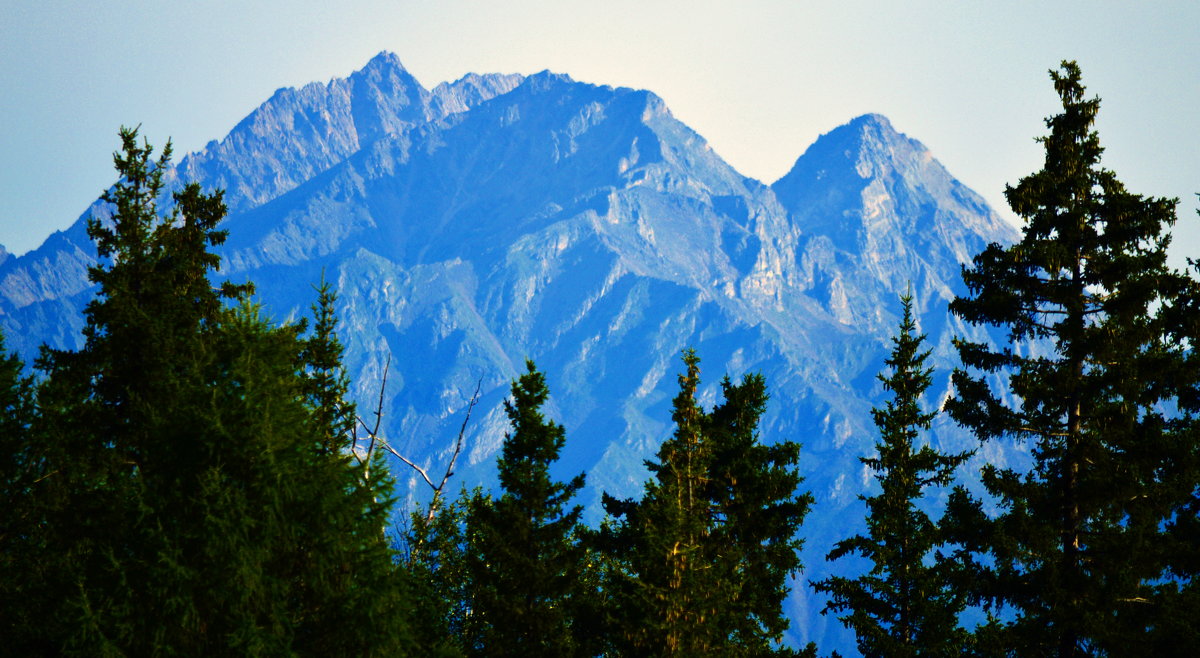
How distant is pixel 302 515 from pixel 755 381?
57.4 feet

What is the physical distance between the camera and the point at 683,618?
18453mm

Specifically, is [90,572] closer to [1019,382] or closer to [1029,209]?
[1019,382]

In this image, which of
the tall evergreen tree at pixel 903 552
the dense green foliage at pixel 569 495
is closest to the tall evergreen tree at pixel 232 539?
the dense green foliage at pixel 569 495

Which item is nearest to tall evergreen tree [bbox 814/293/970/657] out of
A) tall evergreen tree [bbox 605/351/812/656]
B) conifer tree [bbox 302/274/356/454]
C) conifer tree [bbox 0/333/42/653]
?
tall evergreen tree [bbox 605/351/812/656]

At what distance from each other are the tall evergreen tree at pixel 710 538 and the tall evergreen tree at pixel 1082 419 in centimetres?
505

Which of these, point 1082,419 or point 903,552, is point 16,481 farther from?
point 1082,419

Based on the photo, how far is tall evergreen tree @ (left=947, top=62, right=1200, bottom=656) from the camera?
1758 centimetres

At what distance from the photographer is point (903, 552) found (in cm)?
2298

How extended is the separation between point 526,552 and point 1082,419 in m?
12.2

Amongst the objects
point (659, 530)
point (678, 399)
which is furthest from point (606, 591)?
point (659, 530)

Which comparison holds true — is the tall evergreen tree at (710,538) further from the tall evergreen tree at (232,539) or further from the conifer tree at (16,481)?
the conifer tree at (16,481)

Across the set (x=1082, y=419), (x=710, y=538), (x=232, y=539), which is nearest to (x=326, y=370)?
(x=710, y=538)

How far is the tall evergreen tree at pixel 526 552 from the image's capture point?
A: 22609 millimetres

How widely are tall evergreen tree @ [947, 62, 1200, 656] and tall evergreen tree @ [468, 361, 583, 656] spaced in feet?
29.5
